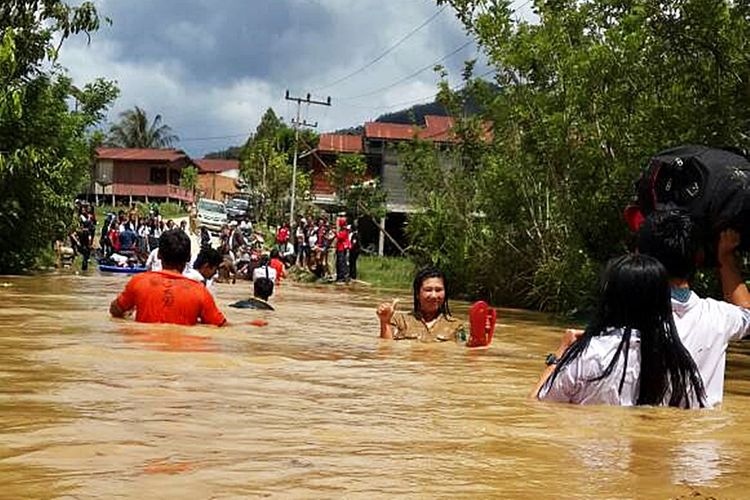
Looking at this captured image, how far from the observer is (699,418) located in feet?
17.6

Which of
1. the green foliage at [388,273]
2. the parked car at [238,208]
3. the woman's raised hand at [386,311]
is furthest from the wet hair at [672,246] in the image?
the parked car at [238,208]

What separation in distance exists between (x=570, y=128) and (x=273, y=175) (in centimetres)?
4589

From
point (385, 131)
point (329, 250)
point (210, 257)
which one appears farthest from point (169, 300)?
point (385, 131)

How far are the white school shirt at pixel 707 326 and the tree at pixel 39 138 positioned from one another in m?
15.2

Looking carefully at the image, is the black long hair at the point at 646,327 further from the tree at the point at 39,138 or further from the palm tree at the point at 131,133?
the palm tree at the point at 131,133

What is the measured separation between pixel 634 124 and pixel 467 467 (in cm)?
1243

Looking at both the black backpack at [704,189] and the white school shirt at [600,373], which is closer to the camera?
the white school shirt at [600,373]

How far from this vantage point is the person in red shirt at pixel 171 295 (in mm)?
8711

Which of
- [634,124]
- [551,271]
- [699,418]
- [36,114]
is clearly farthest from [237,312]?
[36,114]

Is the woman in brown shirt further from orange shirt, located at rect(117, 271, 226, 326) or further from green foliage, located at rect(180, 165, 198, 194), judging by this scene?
green foliage, located at rect(180, 165, 198, 194)

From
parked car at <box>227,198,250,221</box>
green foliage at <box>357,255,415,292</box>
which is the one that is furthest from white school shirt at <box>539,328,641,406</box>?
parked car at <box>227,198,250,221</box>

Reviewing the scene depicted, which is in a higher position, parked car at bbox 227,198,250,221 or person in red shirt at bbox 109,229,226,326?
parked car at bbox 227,198,250,221

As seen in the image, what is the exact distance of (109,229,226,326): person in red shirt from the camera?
Answer: 871 cm

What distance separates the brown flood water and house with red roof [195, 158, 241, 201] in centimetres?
8372
